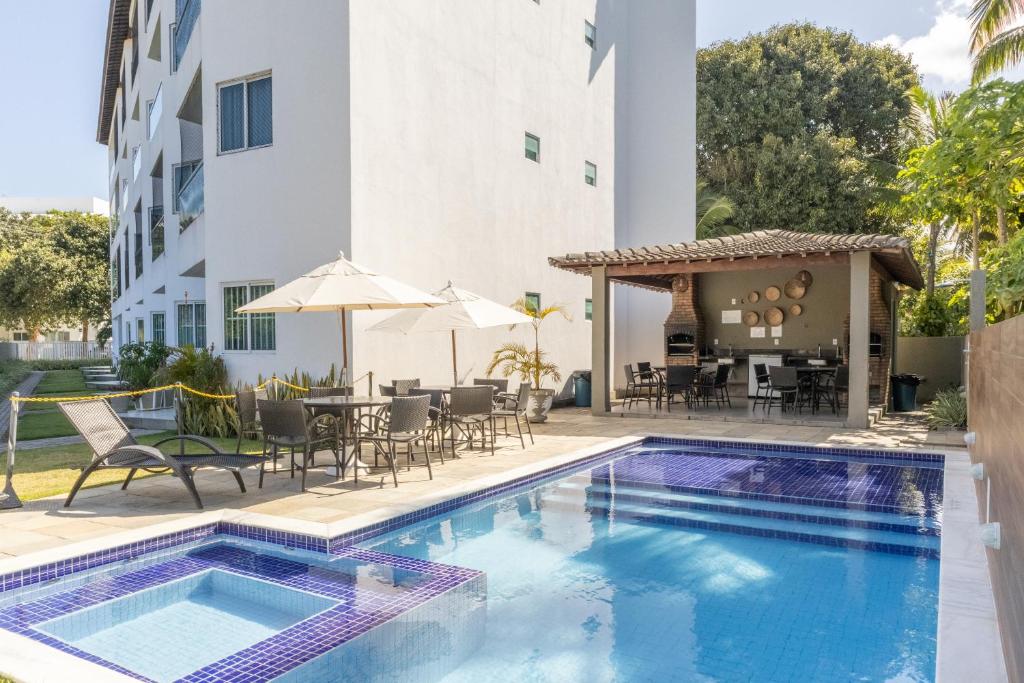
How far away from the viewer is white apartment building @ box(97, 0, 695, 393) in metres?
11.7

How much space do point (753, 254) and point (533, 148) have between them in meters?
5.96

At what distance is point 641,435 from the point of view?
11781 millimetres

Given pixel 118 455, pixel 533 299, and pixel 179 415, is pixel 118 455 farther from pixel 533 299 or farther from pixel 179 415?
pixel 533 299

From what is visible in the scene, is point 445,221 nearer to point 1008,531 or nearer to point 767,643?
point 767,643

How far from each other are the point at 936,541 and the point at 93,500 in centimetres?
792

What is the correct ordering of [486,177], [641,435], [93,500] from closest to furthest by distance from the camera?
[93,500], [641,435], [486,177]

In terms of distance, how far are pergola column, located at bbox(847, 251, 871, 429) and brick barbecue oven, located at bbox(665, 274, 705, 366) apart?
586 centimetres

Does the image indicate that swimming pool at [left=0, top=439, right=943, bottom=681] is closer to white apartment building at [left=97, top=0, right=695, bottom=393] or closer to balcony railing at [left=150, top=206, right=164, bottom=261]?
white apartment building at [left=97, top=0, right=695, bottom=393]

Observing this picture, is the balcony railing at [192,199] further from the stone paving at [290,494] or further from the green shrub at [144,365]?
the stone paving at [290,494]

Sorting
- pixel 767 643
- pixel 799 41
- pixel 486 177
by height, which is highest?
pixel 799 41

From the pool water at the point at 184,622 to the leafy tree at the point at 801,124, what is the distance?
25.0 meters

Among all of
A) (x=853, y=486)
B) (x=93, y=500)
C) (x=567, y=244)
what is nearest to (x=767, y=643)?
(x=853, y=486)

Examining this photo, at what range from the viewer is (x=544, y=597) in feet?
17.7

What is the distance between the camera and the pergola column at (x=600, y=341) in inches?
595
